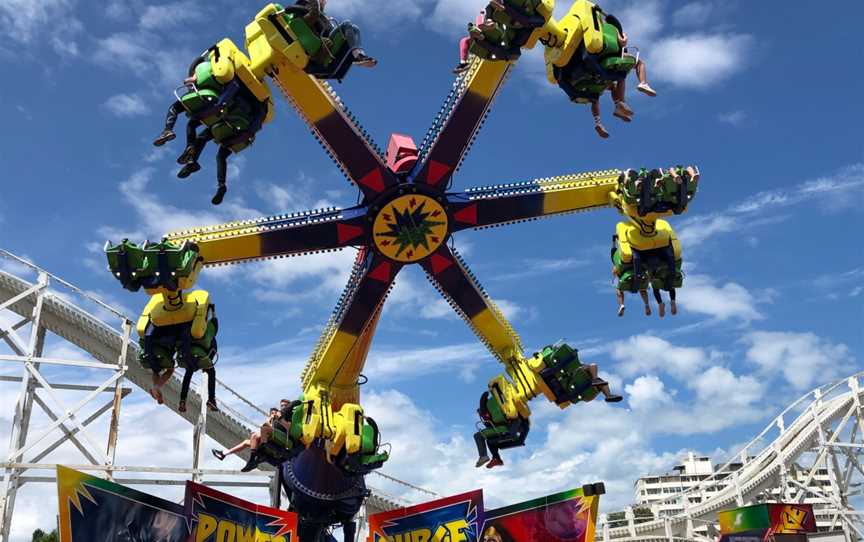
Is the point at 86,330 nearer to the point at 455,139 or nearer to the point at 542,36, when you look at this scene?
the point at 455,139

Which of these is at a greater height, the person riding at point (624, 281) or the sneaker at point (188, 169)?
the sneaker at point (188, 169)

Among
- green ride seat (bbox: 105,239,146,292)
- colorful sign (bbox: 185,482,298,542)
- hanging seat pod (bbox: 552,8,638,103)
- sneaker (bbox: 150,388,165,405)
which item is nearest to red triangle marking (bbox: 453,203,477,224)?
hanging seat pod (bbox: 552,8,638,103)

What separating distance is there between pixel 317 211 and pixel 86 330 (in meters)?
11.7

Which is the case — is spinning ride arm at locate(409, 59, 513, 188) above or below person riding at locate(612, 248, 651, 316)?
above

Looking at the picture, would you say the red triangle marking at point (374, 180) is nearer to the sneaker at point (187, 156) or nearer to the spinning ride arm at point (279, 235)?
the spinning ride arm at point (279, 235)

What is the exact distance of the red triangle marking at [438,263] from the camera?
10.6 metres

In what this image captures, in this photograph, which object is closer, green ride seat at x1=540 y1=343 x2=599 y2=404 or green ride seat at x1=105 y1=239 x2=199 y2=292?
green ride seat at x1=105 y1=239 x2=199 y2=292

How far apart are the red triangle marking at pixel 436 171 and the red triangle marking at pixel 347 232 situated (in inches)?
45.4

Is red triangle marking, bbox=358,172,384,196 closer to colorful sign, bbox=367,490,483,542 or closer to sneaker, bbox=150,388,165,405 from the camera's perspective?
sneaker, bbox=150,388,165,405

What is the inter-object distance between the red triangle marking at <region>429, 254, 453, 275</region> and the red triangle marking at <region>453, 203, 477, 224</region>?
0.59 m

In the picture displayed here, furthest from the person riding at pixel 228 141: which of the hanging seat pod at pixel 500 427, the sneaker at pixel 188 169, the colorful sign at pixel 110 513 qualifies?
the hanging seat pod at pixel 500 427

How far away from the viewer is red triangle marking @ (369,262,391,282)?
10445 mm

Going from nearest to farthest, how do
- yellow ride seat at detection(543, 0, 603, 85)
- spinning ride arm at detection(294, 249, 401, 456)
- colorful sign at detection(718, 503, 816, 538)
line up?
yellow ride seat at detection(543, 0, 603, 85)
spinning ride arm at detection(294, 249, 401, 456)
colorful sign at detection(718, 503, 816, 538)

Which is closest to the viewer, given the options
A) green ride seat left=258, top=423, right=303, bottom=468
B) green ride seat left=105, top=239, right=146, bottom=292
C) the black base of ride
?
green ride seat left=105, top=239, right=146, bottom=292
